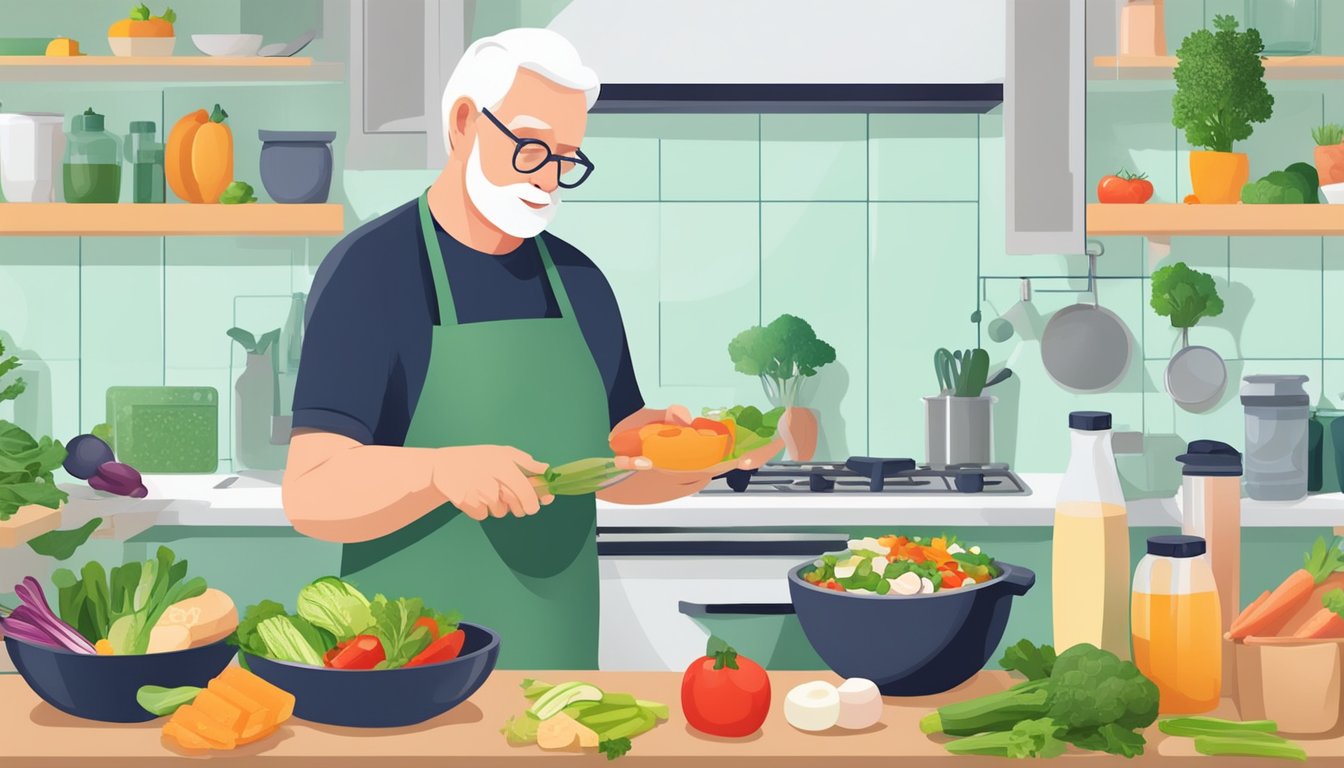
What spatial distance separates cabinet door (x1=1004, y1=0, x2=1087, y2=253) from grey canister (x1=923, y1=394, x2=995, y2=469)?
15.9 inches

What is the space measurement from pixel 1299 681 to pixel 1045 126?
1894 mm

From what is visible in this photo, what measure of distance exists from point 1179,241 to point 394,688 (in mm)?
2583


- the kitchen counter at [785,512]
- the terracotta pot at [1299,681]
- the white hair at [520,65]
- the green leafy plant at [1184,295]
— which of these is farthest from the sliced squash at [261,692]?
the green leafy plant at [1184,295]

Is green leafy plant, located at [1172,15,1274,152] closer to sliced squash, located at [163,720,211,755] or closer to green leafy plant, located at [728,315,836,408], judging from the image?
green leafy plant, located at [728,315,836,408]

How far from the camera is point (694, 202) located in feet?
11.7

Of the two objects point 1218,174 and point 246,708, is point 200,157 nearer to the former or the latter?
point 246,708

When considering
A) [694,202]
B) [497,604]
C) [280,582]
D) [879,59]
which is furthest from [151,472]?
[879,59]

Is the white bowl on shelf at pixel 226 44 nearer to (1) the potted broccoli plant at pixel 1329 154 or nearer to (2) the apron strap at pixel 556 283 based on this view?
(2) the apron strap at pixel 556 283

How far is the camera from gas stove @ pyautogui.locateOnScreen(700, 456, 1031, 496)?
3119 mm

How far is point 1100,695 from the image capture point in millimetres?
1420

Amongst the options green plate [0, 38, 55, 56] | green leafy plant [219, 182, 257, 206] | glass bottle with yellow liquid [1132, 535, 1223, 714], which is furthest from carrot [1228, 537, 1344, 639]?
green plate [0, 38, 55, 56]

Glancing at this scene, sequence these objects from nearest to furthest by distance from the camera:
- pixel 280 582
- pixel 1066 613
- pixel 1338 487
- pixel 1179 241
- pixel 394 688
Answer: pixel 394 688
pixel 1066 613
pixel 280 582
pixel 1338 487
pixel 1179 241

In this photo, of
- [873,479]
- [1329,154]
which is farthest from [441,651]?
[1329,154]

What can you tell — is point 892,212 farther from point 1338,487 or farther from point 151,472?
point 151,472
